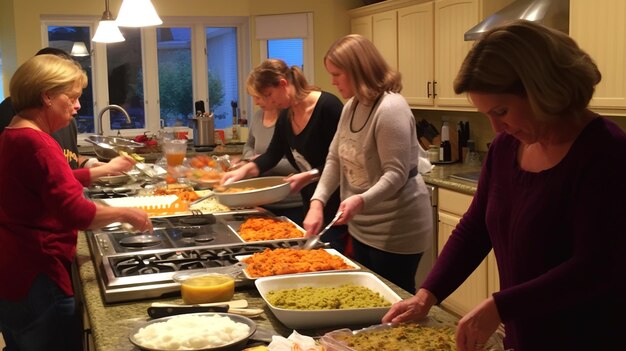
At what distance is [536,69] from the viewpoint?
1.33m

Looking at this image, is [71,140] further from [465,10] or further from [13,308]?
[465,10]

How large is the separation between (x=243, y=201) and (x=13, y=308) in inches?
37.9

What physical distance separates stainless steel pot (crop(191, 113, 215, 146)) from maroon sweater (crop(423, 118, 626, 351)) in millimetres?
4795

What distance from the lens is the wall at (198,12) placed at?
5941 millimetres

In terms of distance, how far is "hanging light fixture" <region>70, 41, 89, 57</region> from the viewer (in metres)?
6.16

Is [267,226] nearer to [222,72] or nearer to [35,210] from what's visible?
[35,210]

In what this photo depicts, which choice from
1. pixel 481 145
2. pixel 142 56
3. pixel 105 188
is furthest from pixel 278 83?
pixel 142 56

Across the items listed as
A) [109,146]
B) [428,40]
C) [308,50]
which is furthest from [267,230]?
[308,50]

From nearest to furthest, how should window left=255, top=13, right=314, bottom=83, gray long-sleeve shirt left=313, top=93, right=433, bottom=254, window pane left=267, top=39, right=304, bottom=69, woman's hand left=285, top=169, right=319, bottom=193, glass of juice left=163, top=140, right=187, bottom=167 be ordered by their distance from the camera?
gray long-sleeve shirt left=313, top=93, right=433, bottom=254
woman's hand left=285, top=169, right=319, bottom=193
glass of juice left=163, top=140, right=187, bottom=167
window left=255, top=13, right=314, bottom=83
window pane left=267, top=39, right=304, bottom=69

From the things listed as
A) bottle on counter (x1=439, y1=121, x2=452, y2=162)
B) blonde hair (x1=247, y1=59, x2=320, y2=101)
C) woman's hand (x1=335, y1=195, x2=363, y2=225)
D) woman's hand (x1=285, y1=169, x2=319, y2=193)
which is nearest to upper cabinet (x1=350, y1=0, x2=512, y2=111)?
bottle on counter (x1=439, y1=121, x2=452, y2=162)

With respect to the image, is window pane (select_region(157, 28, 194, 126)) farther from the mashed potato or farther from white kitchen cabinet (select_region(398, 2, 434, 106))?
the mashed potato

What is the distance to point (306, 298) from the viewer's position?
1.73m

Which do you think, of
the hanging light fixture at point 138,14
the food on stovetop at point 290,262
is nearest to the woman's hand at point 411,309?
the food on stovetop at point 290,262

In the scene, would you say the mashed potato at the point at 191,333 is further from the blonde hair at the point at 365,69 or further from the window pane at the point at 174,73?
the window pane at the point at 174,73
